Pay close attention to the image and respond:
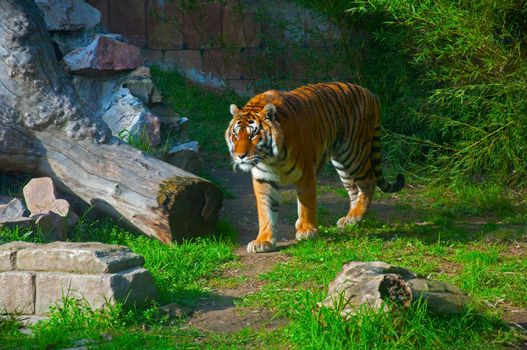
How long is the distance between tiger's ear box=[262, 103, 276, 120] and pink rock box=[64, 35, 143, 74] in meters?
2.64

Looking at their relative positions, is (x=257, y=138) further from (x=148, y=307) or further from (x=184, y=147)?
(x=148, y=307)

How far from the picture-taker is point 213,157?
978cm

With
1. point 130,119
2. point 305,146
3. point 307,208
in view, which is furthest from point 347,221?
point 130,119

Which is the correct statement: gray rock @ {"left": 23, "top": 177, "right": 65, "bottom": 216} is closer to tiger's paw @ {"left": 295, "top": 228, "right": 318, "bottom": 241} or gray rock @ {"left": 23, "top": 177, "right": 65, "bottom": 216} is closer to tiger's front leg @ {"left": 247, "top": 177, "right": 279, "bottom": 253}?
tiger's front leg @ {"left": 247, "top": 177, "right": 279, "bottom": 253}

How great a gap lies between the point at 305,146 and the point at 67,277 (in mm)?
2560

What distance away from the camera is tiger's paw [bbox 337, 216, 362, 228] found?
7.21 m

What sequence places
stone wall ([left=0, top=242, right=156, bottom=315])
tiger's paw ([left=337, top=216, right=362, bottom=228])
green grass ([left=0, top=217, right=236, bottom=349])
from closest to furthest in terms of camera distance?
green grass ([left=0, top=217, right=236, bottom=349])
stone wall ([left=0, top=242, right=156, bottom=315])
tiger's paw ([left=337, top=216, right=362, bottom=228])

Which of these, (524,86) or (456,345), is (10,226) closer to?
(456,345)

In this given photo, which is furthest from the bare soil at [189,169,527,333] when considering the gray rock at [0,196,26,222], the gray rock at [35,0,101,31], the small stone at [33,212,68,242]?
the gray rock at [35,0,101,31]

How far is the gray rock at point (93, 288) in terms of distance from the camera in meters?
4.59

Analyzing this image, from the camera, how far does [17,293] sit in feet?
15.6

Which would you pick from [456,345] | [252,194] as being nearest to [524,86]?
[252,194]

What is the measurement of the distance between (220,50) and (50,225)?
20.4ft

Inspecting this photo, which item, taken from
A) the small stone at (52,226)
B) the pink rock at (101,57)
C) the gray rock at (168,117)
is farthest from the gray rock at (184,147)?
the small stone at (52,226)
